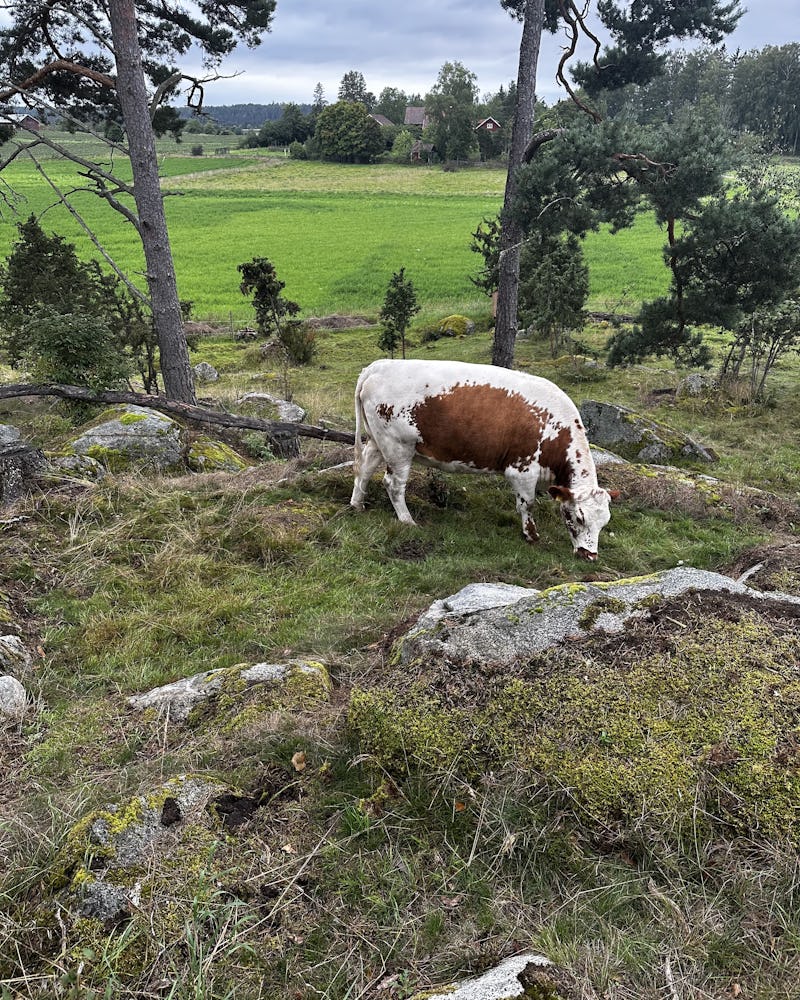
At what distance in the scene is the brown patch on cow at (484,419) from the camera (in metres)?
7.60

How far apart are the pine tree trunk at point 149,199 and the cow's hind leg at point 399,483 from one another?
5.53 m

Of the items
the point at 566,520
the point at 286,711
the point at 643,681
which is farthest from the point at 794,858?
the point at 566,520

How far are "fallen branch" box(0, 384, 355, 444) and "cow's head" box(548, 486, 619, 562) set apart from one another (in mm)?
4036

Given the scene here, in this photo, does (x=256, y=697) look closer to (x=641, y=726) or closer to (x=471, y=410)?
(x=641, y=726)

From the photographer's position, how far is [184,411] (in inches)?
398

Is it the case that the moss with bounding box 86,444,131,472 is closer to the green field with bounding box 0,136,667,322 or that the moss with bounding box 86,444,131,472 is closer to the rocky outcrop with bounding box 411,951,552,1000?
the green field with bounding box 0,136,667,322

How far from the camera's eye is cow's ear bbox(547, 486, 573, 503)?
23.6 feet

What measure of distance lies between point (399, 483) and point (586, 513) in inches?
93.7

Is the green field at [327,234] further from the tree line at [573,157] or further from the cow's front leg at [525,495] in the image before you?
the cow's front leg at [525,495]

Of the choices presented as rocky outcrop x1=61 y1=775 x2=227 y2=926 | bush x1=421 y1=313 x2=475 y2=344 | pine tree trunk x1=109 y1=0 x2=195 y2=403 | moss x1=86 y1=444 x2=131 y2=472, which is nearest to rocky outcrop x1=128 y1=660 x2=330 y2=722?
rocky outcrop x1=61 y1=775 x2=227 y2=926

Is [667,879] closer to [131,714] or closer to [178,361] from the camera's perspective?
[131,714]

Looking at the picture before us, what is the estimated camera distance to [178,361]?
37.0ft

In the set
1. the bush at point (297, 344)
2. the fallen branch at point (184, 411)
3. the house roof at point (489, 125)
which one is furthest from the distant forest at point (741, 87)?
the fallen branch at point (184, 411)

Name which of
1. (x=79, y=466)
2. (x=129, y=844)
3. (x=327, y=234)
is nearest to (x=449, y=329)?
(x=79, y=466)
